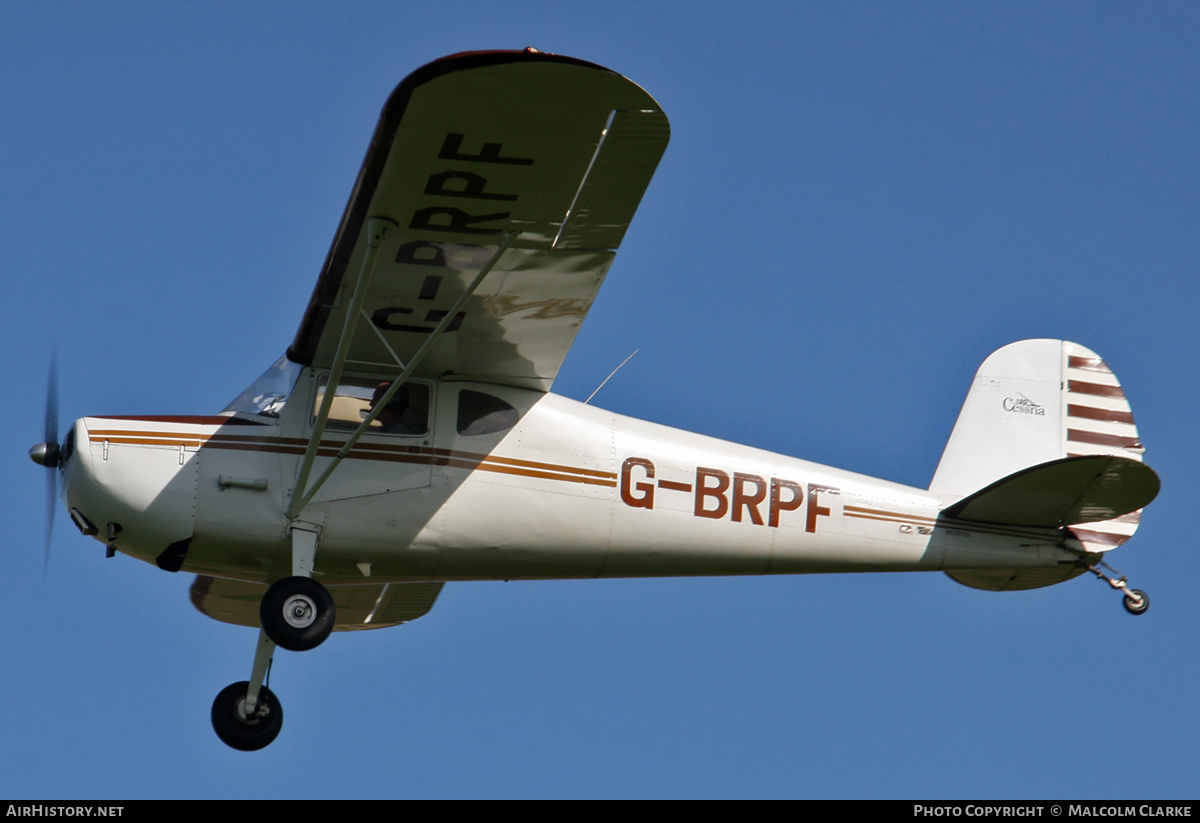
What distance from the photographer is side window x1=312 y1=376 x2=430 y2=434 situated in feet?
30.4

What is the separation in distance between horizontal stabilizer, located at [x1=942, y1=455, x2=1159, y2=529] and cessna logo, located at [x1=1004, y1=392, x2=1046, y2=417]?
1.46m

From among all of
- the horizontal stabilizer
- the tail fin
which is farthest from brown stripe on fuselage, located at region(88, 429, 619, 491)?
the tail fin

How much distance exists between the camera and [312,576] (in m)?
9.16

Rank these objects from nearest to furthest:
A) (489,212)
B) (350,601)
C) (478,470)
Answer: (489,212), (478,470), (350,601)

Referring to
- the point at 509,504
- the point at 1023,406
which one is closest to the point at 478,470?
the point at 509,504

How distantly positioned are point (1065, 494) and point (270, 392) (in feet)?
18.0

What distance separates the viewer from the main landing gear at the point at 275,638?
8.69 metres

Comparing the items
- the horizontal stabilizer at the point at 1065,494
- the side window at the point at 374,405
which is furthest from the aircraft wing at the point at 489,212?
the horizontal stabilizer at the point at 1065,494

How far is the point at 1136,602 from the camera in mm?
9984

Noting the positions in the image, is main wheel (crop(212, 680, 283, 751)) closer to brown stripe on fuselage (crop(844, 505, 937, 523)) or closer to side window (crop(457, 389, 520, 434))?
side window (crop(457, 389, 520, 434))

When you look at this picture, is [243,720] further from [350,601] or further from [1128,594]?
[1128,594]

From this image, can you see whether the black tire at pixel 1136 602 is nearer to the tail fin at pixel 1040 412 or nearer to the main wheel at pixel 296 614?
the tail fin at pixel 1040 412

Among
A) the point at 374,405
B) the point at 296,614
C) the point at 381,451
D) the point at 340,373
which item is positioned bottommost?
the point at 296,614
